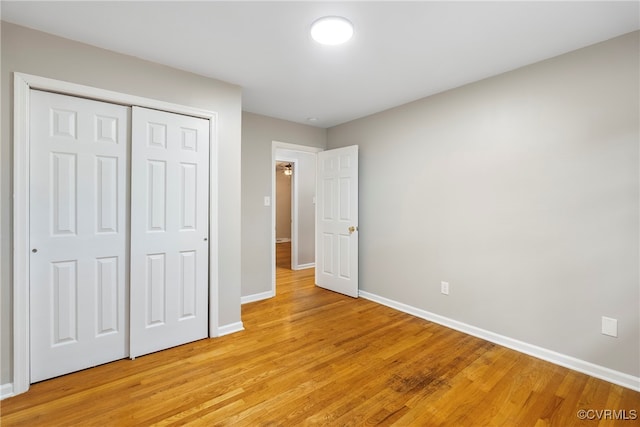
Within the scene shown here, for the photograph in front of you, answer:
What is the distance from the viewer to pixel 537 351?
7.76 ft

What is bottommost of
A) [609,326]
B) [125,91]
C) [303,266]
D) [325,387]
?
[325,387]

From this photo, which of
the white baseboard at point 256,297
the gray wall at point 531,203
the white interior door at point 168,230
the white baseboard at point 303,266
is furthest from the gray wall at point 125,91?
the white baseboard at point 303,266

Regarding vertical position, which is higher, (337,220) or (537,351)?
(337,220)

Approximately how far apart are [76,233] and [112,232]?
21cm

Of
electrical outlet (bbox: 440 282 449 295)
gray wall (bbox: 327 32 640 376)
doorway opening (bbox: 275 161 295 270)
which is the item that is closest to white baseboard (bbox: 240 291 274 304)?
gray wall (bbox: 327 32 640 376)

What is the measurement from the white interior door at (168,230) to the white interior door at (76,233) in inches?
4.0

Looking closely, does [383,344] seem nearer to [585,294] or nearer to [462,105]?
[585,294]

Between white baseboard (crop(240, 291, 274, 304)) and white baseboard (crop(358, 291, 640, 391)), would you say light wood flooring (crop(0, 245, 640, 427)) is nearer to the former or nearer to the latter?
white baseboard (crop(358, 291, 640, 391))

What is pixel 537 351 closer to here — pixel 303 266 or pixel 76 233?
pixel 76 233

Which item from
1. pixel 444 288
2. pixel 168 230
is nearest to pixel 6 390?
pixel 168 230

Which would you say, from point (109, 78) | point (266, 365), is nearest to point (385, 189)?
point (266, 365)

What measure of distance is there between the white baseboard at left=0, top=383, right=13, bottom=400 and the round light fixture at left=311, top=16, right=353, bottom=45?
3046 mm

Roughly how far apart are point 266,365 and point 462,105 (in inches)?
116

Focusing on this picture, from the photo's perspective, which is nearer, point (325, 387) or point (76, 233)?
point (325, 387)
